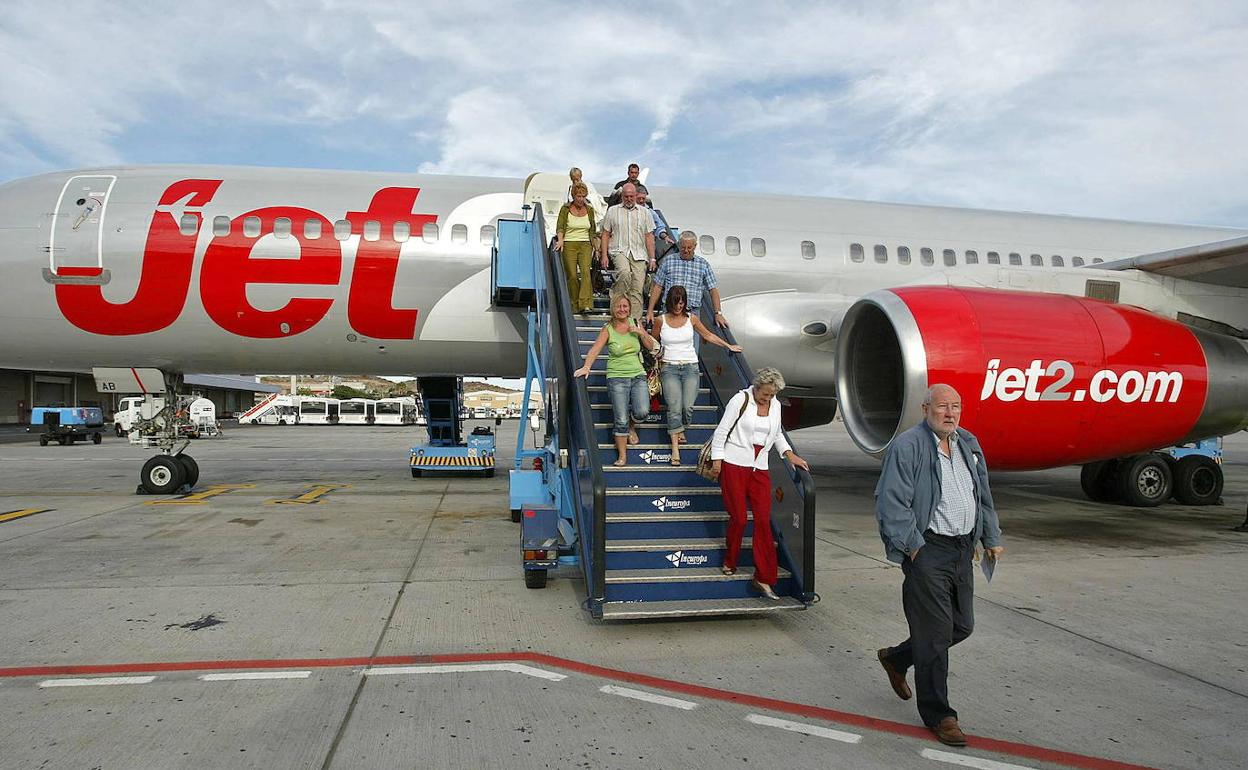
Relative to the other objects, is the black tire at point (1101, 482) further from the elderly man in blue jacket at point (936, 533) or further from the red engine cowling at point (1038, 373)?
the elderly man in blue jacket at point (936, 533)

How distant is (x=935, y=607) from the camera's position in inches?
129

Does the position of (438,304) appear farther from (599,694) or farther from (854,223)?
(599,694)

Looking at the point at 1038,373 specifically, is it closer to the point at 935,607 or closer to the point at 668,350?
the point at 668,350

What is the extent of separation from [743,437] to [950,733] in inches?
85.1

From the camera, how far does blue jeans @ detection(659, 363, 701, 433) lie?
577cm

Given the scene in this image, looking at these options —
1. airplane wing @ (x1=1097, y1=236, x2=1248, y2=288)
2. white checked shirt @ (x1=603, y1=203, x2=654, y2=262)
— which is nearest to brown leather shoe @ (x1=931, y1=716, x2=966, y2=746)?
white checked shirt @ (x1=603, y1=203, x2=654, y2=262)

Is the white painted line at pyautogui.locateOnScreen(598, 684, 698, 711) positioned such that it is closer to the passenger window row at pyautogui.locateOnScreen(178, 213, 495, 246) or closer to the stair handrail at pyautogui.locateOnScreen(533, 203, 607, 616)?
the stair handrail at pyautogui.locateOnScreen(533, 203, 607, 616)

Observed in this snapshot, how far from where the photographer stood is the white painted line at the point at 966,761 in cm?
301

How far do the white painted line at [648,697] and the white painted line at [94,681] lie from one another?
239 centimetres

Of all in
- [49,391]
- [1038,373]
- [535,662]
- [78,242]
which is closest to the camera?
[535,662]

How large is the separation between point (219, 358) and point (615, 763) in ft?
29.3

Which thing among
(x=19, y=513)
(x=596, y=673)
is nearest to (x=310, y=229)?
(x=19, y=513)

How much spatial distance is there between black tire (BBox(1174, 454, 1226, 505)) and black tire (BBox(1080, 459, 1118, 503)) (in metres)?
0.99

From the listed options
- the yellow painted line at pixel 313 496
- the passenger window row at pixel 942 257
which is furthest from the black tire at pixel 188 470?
the passenger window row at pixel 942 257
